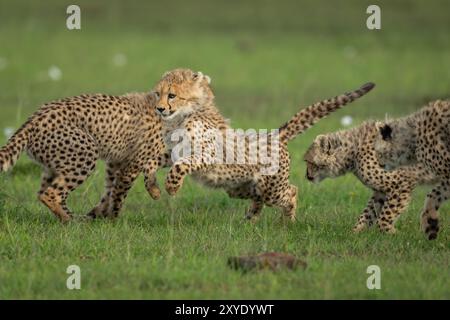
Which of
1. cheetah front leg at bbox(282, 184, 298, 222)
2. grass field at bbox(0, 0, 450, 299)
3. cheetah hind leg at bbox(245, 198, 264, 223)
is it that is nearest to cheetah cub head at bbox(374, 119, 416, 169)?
grass field at bbox(0, 0, 450, 299)

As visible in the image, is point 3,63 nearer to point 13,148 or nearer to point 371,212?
point 13,148

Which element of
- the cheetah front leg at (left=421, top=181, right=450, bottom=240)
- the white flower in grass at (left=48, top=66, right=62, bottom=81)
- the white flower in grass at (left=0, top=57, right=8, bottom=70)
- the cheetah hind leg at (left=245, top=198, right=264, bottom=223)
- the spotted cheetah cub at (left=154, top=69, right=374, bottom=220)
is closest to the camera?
the cheetah front leg at (left=421, top=181, right=450, bottom=240)

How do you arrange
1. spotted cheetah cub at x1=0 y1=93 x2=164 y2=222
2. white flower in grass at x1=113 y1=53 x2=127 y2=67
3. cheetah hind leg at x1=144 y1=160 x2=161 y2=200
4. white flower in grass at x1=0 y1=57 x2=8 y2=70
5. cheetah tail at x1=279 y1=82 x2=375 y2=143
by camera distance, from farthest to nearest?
white flower in grass at x1=113 y1=53 x2=127 y2=67 < white flower in grass at x1=0 y1=57 x2=8 y2=70 < cheetah tail at x1=279 y1=82 x2=375 y2=143 < cheetah hind leg at x1=144 y1=160 x2=161 y2=200 < spotted cheetah cub at x1=0 y1=93 x2=164 y2=222

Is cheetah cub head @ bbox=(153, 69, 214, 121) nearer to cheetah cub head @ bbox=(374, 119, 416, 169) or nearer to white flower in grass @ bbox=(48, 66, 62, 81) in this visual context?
cheetah cub head @ bbox=(374, 119, 416, 169)

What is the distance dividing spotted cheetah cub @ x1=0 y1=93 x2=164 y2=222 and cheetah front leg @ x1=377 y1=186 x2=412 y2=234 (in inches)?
71.4

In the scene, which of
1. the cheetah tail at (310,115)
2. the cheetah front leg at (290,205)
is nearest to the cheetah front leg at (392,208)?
the cheetah front leg at (290,205)

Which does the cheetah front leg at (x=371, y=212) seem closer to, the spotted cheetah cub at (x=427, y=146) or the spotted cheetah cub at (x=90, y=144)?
the spotted cheetah cub at (x=427, y=146)

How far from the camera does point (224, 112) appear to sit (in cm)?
1459

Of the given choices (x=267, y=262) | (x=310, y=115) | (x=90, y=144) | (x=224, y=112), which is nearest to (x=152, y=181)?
(x=90, y=144)

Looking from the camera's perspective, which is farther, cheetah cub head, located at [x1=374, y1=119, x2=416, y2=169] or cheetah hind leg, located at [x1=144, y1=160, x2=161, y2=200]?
cheetah cub head, located at [x1=374, y1=119, x2=416, y2=169]

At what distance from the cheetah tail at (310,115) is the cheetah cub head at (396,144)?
373mm

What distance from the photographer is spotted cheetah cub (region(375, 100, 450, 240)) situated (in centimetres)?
803

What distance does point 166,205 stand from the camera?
9289 mm
